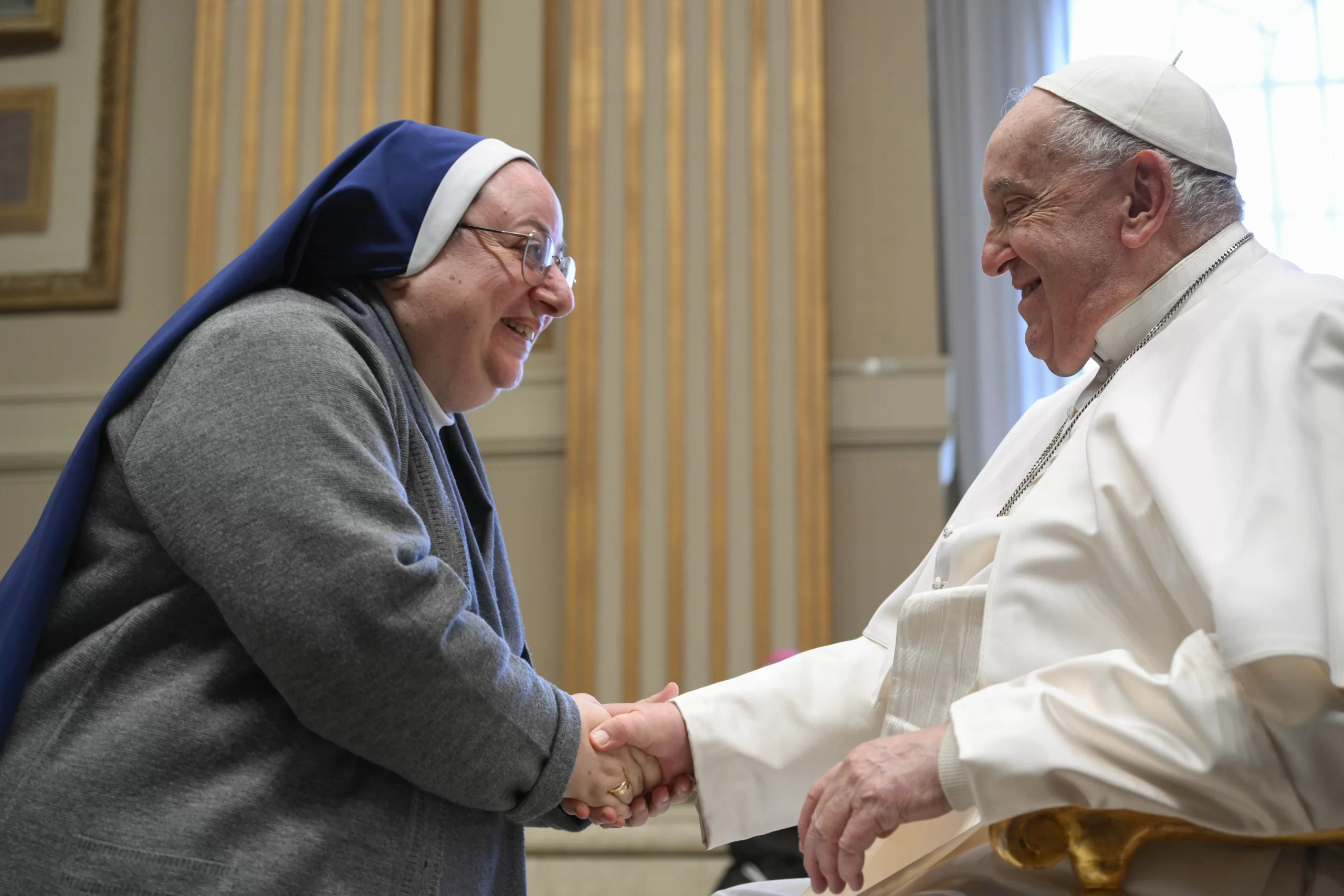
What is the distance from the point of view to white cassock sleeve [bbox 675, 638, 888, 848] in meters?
2.01

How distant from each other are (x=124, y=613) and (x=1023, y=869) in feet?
3.88

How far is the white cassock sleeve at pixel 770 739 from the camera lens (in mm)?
2006

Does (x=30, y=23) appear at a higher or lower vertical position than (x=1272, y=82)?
higher

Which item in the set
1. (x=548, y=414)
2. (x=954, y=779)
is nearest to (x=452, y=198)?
(x=954, y=779)

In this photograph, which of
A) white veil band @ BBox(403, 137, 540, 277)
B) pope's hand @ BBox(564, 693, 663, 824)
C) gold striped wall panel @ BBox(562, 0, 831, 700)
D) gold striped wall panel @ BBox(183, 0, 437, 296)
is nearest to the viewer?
pope's hand @ BBox(564, 693, 663, 824)

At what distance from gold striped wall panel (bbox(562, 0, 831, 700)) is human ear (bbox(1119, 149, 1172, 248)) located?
7.76 feet

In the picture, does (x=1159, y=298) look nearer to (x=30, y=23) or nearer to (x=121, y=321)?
(x=121, y=321)

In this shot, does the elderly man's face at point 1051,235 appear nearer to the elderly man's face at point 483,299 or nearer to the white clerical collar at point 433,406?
the elderly man's face at point 483,299

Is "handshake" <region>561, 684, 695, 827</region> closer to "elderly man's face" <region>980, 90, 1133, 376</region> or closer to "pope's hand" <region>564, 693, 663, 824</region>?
"pope's hand" <region>564, 693, 663, 824</region>

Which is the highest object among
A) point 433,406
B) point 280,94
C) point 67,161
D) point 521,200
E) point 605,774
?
point 280,94

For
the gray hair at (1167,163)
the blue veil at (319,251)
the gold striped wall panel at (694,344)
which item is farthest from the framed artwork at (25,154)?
the gray hair at (1167,163)

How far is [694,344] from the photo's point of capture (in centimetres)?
438

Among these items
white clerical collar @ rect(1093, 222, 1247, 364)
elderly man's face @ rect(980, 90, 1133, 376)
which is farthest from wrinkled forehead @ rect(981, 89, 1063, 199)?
white clerical collar @ rect(1093, 222, 1247, 364)

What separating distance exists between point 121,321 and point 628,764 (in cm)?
370
